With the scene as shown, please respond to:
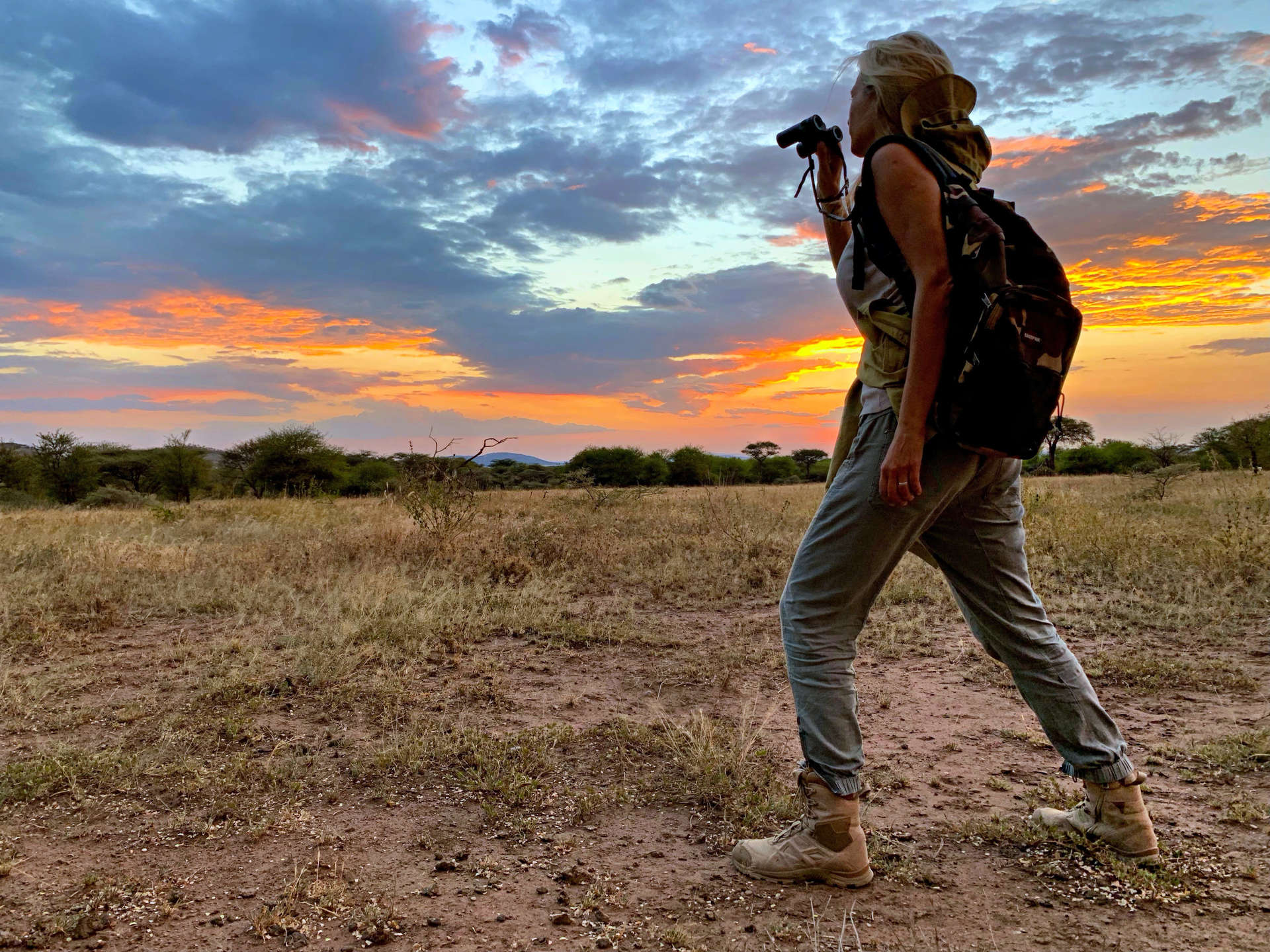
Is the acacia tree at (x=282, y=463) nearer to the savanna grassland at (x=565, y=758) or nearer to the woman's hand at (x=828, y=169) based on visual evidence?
the savanna grassland at (x=565, y=758)

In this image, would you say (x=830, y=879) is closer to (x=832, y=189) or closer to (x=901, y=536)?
(x=901, y=536)

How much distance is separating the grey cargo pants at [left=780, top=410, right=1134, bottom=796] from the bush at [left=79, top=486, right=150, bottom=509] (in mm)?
17570

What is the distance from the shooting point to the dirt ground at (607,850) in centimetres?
194

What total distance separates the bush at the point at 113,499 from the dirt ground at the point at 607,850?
50.2ft

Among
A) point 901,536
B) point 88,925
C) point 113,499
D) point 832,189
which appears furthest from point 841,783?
point 113,499

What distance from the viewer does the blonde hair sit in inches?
76.6

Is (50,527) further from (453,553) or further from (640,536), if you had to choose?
(640,536)

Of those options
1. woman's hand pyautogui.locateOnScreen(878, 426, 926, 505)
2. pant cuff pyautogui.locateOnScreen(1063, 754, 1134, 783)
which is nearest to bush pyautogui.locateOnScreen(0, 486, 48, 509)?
woman's hand pyautogui.locateOnScreen(878, 426, 926, 505)

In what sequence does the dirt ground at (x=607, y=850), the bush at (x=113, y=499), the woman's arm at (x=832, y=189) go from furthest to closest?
the bush at (x=113, y=499) < the woman's arm at (x=832, y=189) < the dirt ground at (x=607, y=850)

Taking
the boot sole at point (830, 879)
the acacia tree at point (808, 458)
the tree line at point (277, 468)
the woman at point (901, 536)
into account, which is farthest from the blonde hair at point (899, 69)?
the acacia tree at point (808, 458)

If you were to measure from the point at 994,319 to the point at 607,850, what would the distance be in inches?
74.2

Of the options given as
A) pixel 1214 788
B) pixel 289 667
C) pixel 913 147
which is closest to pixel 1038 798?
pixel 1214 788

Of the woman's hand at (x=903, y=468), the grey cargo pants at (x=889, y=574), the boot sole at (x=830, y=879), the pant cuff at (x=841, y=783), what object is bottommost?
the boot sole at (x=830, y=879)

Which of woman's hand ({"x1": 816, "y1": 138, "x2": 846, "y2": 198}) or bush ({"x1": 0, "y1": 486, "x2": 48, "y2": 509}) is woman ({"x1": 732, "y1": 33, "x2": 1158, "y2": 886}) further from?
bush ({"x1": 0, "y1": 486, "x2": 48, "y2": 509})
